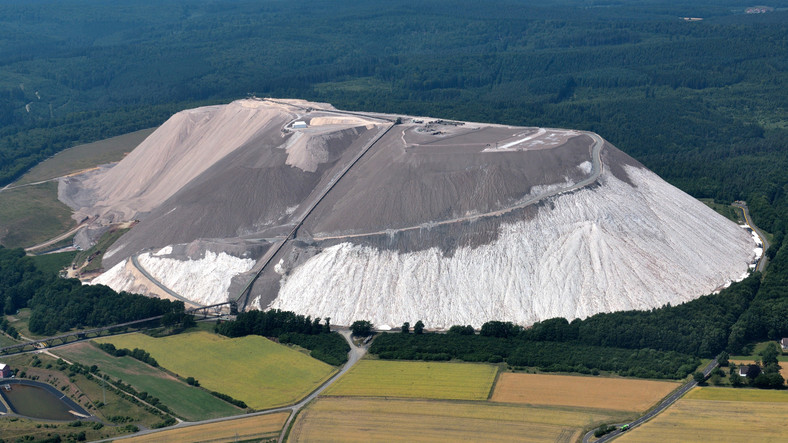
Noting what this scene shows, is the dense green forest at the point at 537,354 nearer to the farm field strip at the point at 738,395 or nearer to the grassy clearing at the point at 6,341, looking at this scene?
the farm field strip at the point at 738,395

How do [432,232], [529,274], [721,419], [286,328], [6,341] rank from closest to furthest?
[721,419] → [286,328] → [529,274] → [6,341] → [432,232]

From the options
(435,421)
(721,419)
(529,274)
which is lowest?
(435,421)

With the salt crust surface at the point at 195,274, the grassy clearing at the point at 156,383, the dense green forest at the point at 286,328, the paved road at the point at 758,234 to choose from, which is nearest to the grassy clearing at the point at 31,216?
the salt crust surface at the point at 195,274

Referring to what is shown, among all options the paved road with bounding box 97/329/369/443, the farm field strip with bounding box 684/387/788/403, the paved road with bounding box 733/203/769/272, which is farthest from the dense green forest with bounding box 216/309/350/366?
the paved road with bounding box 733/203/769/272

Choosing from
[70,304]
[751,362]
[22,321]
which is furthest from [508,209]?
[22,321]

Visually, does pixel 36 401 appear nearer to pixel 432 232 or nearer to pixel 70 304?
pixel 70 304

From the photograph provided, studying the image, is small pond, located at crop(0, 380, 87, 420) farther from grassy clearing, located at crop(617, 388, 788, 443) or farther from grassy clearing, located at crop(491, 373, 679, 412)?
grassy clearing, located at crop(617, 388, 788, 443)

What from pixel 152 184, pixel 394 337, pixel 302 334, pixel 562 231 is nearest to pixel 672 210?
pixel 562 231
